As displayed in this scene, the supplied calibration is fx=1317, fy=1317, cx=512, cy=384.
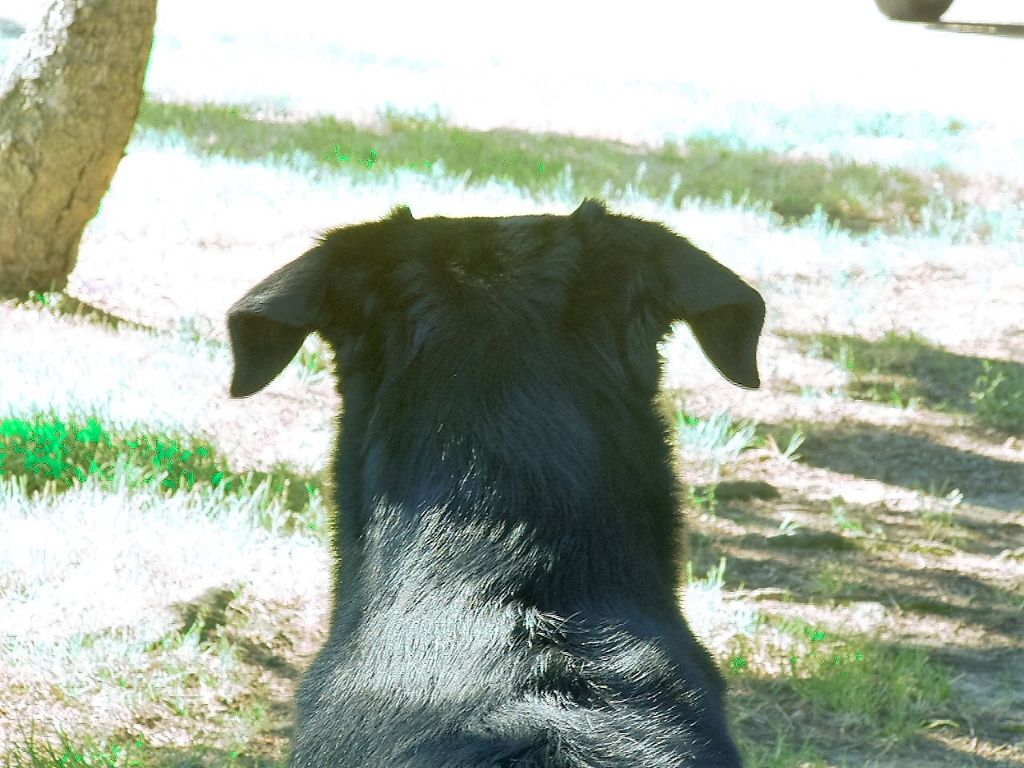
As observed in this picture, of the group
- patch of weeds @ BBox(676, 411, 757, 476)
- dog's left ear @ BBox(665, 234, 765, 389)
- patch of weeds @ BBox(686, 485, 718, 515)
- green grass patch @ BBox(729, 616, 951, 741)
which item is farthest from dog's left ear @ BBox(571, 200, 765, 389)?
patch of weeds @ BBox(676, 411, 757, 476)

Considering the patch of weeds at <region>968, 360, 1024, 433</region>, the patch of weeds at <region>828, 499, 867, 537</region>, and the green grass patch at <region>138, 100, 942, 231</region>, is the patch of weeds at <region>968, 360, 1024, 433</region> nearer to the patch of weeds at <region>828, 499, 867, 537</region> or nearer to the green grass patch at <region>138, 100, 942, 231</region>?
the patch of weeds at <region>828, 499, 867, 537</region>

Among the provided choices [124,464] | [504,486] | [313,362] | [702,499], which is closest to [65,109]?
[313,362]

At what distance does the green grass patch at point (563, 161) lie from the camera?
1002 centimetres

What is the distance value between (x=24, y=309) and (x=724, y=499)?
3.59 meters

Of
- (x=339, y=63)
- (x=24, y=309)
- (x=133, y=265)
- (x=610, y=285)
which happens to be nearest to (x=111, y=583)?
(x=610, y=285)

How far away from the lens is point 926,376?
22.4 ft

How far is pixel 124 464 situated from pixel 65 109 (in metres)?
2.38

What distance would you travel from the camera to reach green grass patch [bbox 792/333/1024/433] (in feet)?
21.3

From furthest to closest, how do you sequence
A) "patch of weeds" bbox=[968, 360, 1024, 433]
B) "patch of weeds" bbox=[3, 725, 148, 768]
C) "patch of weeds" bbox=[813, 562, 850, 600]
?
1. "patch of weeds" bbox=[968, 360, 1024, 433]
2. "patch of weeds" bbox=[813, 562, 850, 600]
3. "patch of weeds" bbox=[3, 725, 148, 768]

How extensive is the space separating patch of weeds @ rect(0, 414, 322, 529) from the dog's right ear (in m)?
2.30

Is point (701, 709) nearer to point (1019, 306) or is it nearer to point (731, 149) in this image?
point (1019, 306)

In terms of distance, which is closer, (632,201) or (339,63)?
(632,201)

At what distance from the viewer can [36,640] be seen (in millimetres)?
3904

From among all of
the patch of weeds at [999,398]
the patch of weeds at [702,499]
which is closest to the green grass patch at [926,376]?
the patch of weeds at [999,398]
